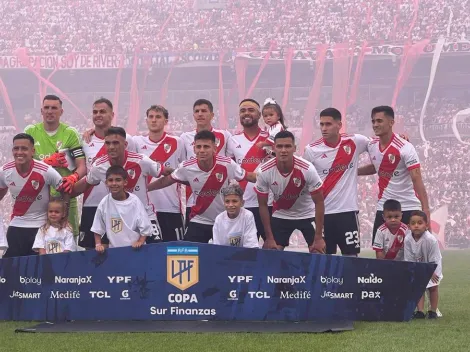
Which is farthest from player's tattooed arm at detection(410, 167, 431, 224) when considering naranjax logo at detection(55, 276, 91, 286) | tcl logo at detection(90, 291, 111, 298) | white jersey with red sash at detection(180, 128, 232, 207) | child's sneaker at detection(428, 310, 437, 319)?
naranjax logo at detection(55, 276, 91, 286)

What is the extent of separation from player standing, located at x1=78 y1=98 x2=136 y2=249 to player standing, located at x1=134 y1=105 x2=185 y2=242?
0.21 m

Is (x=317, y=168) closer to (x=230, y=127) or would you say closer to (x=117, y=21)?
(x=230, y=127)

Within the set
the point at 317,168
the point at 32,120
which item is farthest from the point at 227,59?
the point at 317,168

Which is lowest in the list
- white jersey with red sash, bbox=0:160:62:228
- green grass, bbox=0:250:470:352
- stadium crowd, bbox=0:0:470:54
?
green grass, bbox=0:250:470:352

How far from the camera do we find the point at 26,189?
7.78 meters

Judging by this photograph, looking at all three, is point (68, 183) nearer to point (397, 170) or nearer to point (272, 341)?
point (272, 341)

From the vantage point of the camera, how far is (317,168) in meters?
8.05

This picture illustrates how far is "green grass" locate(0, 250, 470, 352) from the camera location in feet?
18.5

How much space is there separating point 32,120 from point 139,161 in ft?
93.6

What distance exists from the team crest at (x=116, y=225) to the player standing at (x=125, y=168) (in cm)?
50

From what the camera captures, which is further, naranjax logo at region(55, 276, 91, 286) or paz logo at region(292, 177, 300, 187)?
paz logo at region(292, 177, 300, 187)

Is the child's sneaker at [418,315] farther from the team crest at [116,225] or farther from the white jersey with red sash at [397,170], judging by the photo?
the team crest at [116,225]

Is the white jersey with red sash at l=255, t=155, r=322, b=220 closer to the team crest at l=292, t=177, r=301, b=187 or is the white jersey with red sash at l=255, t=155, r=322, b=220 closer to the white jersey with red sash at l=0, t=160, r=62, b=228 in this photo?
the team crest at l=292, t=177, r=301, b=187

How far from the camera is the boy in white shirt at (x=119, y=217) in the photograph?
7250 mm
